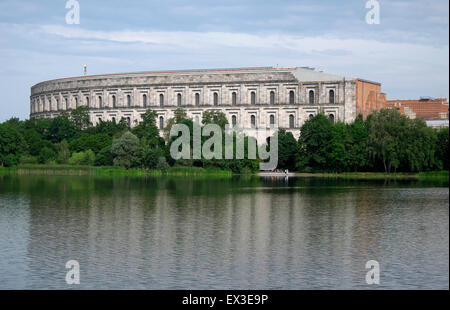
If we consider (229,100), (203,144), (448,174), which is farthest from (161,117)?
(448,174)

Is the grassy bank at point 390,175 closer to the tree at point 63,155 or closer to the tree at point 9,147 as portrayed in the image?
the tree at point 63,155

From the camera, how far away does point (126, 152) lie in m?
71.8

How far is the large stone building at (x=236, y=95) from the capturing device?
291 ft

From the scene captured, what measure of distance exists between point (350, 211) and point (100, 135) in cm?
5612

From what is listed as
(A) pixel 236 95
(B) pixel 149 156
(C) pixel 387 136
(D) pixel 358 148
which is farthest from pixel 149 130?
(C) pixel 387 136

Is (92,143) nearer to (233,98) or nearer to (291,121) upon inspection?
(233,98)

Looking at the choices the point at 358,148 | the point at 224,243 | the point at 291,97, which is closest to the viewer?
the point at 224,243

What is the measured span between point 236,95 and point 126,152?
26642 mm

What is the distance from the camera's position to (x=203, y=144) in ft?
243

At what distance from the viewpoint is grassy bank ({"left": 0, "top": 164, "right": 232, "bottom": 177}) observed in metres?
70.6

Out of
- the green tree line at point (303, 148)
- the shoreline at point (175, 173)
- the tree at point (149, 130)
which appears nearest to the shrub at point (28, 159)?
the green tree line at point (303, 148)

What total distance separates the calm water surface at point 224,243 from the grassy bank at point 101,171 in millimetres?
34534

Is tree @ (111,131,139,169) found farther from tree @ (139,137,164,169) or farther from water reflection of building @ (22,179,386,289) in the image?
water reflection of building @ (22,179,386,289)
